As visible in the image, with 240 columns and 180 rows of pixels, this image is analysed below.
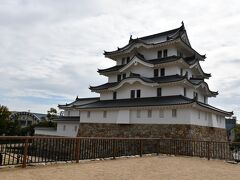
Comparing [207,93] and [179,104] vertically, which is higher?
[207,93]

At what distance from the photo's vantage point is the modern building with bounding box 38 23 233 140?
68.5ft

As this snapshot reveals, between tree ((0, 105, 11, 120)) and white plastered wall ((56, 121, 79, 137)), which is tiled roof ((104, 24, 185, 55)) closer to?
white plastered wall ((56, 121, 79, 137))

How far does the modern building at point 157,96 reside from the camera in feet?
68.5

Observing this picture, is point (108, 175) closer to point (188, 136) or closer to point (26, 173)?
point (26, 173)

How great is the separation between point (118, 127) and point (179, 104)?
24.2ft

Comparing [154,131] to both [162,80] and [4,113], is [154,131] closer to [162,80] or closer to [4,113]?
[162,80]

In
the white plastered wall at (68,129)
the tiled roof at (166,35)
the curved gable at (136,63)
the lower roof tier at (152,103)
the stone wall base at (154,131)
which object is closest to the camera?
the stone wall base at (154,131)

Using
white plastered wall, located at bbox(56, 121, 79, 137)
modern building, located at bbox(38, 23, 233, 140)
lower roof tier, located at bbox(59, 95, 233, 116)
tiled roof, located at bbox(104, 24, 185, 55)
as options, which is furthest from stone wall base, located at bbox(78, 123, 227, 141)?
tiled roof, located at bbox(104, 24, 185, 55)

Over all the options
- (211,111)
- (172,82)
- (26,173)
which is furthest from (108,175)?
(211,111)

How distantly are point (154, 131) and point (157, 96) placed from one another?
3.68 meters

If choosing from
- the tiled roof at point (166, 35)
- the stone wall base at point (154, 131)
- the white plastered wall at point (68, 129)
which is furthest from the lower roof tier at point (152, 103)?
the tiled roof at point (166, 35)

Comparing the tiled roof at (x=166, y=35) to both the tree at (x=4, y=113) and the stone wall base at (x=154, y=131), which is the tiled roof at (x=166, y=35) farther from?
the tree at (x=4, y=113)

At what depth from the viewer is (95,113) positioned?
26984 millimetres

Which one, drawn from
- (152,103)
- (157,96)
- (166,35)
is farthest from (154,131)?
(166,35)
